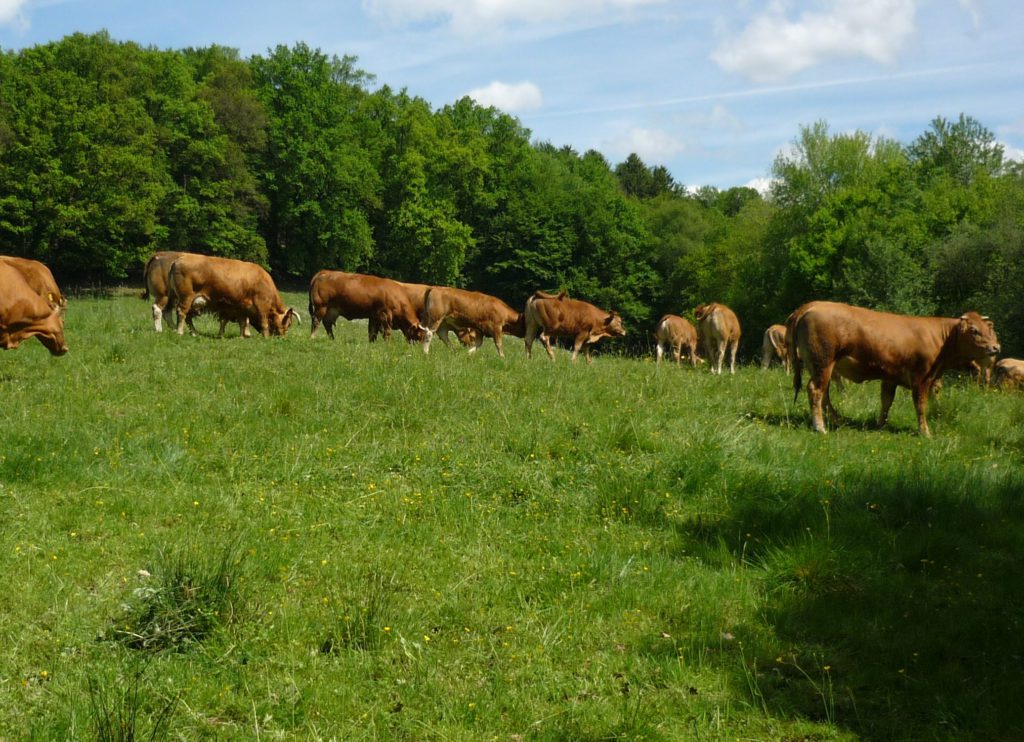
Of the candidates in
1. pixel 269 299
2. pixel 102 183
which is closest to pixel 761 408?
pixel 269 299

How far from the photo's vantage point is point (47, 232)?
45.5m

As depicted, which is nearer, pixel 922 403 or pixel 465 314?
pixel 922 403

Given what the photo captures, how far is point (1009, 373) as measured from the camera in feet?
74.0

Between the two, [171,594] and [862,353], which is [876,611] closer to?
[171,594]

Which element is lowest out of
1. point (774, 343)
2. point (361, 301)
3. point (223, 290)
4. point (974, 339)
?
point (774, 343)

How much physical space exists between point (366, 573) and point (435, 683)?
159 centimetres

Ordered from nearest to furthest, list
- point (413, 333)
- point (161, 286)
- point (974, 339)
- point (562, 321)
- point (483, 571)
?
point (483, 571) < point (974, 339) < point (161, 286) < point (413, 333) < point (562, 321)

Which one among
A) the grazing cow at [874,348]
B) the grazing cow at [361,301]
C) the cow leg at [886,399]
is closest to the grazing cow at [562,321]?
the grazing cow at [361,301]

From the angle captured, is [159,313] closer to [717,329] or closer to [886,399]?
[886,399]

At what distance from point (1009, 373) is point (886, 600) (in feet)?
62.4

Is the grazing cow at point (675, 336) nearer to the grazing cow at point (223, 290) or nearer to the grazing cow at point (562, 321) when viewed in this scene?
the grazing cow at point (562, 321)

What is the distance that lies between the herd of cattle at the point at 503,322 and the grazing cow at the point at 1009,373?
4 cm

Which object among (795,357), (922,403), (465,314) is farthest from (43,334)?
(922,403)

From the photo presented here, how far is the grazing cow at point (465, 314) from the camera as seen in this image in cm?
2350
